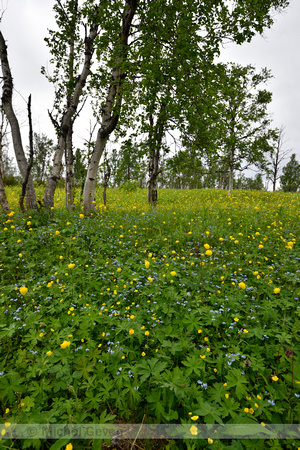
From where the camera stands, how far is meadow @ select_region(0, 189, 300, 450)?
167cm

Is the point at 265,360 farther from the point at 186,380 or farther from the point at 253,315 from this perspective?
the point at 186,380

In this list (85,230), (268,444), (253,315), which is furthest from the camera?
(85,230)

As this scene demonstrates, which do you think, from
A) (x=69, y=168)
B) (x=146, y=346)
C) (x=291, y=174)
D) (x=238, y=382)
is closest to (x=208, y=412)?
(x=238, y=382)

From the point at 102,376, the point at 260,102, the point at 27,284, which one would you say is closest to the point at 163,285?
the point at 102,376

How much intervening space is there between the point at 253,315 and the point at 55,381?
2.53 meters

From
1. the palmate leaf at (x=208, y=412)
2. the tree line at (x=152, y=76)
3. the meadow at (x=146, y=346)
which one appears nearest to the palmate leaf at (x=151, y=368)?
the meadow at (x=146, y=346)

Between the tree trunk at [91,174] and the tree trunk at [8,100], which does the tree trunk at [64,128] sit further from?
the tree trunk at [91,174]

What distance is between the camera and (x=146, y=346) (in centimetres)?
227

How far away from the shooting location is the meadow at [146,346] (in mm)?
1666

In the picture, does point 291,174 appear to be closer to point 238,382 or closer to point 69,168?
point 69,168

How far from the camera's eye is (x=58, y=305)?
2971 millimetres

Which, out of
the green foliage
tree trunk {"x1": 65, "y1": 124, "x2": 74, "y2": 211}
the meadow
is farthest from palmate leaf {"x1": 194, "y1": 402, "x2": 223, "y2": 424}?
the green foliage

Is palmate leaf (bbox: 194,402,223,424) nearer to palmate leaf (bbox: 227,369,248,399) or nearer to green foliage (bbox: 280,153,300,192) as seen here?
palmate leaf (bbox: 227,369,248,399)

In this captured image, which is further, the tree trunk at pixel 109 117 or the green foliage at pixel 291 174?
the green foliage at pixel 291 174
